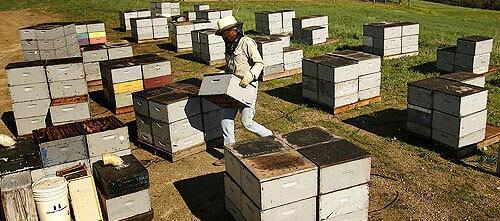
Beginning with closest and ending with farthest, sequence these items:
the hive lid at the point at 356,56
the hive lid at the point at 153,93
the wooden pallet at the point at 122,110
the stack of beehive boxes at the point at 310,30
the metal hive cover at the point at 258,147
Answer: the metal hive cover at the point at 258,147 < the hive lid at the point at 153,93 < the hive lid at the point at 356,56 < the wooden pallet at the point at 122,110 < the stack of beehive boxes at the point at 310,30

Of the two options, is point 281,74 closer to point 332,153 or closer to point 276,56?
point 276,56

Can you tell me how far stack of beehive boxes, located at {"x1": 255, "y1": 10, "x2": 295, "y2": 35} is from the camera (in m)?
26.9

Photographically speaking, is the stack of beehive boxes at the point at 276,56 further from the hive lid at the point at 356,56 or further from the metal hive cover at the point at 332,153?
the metal hive cover at the point at 332,153

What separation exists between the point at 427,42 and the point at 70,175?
836 inches

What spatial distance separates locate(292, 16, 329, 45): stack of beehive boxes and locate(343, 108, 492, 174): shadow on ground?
34.3 ft

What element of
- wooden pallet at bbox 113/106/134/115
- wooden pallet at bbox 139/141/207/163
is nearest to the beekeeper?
wooden pallet at bbox 139/141/207/163

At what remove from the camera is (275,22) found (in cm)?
2717

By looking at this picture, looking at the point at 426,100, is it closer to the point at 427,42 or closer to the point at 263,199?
the point at 263,199

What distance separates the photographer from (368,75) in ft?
45.5

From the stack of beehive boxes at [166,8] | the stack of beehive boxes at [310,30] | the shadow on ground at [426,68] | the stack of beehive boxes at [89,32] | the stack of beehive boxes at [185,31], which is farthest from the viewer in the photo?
the stack of beehive boxes at [166,8]

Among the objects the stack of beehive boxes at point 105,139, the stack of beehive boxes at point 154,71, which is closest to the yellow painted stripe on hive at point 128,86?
the stack of beehive boxes at point 154,71

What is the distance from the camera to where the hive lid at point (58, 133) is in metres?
8.83

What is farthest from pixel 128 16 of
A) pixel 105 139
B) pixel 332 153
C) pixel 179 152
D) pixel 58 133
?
pixel 332 153

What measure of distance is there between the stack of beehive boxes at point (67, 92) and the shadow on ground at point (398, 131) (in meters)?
7.52
